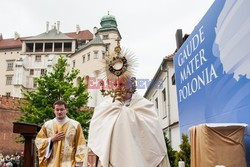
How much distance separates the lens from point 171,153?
498 inches

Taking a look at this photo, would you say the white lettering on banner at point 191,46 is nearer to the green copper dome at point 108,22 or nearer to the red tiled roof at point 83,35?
the green copper dome at point 108,22

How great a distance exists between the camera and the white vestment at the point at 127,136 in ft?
12.3

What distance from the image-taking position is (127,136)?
3850 millimetres

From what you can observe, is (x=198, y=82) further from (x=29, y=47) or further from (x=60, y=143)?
(x=29, y=47)

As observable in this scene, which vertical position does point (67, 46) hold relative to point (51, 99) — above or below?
above

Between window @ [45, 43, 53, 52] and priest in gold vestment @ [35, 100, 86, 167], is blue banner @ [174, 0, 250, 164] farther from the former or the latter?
window @ [45, 43, 53, 52]

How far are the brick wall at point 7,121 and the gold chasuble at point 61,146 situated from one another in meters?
33.6

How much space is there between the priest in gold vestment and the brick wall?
110 feet

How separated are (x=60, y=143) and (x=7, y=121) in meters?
35.1

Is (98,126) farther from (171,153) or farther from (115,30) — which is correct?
(115,30)

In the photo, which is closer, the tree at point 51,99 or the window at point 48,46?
the tree at point 51,99

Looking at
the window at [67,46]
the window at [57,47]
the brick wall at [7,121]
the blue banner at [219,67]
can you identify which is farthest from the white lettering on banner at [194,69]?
the window at [57,47]

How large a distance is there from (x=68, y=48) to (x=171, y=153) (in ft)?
165

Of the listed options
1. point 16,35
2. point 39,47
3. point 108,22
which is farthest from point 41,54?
point 108,22
